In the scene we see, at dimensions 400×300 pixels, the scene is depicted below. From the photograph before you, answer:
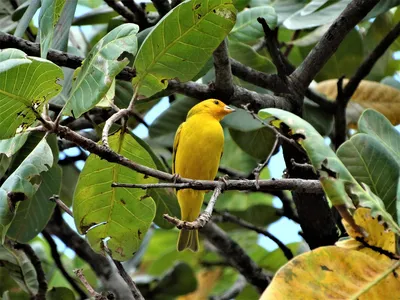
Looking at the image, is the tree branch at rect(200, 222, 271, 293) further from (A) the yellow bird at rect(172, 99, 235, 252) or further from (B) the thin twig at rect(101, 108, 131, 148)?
(B) the thin twig at rect(101, 108, 131, 148)

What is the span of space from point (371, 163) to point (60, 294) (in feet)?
5.02

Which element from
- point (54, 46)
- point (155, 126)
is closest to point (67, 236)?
point (155, 126)

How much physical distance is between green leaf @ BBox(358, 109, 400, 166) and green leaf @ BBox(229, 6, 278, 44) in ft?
4.30

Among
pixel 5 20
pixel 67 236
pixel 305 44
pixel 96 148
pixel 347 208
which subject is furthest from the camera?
pixel 305 44

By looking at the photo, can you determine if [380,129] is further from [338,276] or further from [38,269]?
[38,269]

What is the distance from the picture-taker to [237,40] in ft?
11.4

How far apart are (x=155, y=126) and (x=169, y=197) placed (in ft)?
2.04

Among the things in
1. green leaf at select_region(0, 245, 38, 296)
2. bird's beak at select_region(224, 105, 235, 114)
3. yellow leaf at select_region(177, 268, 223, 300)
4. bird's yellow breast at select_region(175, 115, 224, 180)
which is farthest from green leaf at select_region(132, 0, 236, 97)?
yellow leaf at select_region(177, 268, 223, 300)

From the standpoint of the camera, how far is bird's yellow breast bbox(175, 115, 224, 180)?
3814 millimetres

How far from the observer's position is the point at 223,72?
2.62 m

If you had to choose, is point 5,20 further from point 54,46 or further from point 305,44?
point 305,44

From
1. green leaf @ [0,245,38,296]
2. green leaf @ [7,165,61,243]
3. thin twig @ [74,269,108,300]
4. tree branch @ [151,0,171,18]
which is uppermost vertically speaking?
tree branch @ [151,0,171,18]

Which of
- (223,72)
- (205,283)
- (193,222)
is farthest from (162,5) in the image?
(205,283)

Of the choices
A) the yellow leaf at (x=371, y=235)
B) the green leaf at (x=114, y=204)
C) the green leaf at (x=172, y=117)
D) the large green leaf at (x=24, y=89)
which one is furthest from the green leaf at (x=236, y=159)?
the yellow leaf at (x=371, y=235)
